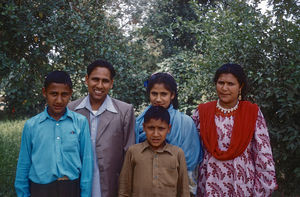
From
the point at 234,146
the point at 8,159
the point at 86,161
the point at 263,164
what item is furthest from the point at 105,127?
the point at 8,159

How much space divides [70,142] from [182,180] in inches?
37.2

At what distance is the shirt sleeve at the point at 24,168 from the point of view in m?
2.13

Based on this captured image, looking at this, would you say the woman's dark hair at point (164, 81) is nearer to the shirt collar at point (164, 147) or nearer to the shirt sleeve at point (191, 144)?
the shirt sleeve at point (191, 144)

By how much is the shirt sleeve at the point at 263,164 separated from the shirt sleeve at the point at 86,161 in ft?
4.49

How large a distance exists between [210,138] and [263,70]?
1797 millimetres

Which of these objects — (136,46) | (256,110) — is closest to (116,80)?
(136,46)

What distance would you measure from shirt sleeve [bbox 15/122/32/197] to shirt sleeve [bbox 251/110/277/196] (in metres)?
1.84

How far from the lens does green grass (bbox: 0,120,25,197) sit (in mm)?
4771

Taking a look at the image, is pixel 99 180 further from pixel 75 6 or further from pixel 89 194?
pixel 75 6

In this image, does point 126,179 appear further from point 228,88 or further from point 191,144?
point 228,88

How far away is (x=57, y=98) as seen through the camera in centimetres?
226

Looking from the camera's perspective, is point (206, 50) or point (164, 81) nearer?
point (164, 81)

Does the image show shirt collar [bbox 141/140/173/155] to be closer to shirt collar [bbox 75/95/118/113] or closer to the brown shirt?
the brown shirt

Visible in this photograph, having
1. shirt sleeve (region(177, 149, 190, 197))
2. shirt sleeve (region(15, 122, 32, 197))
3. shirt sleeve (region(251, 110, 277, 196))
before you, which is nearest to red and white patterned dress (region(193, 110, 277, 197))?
shirt sleeve (region(251, 110, 277, 196))
